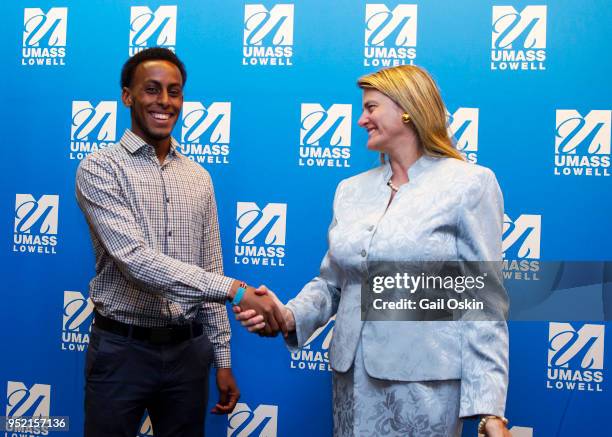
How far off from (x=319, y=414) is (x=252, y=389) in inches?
11.9

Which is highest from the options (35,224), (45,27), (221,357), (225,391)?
(45,27)

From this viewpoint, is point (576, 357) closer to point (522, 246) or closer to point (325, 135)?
point (522, 246)

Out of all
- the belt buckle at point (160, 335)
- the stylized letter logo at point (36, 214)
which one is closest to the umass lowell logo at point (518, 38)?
the belt buckle at point (160, 335)

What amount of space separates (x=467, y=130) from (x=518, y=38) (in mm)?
403

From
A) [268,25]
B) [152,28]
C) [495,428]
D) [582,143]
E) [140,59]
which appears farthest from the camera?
[152,28]

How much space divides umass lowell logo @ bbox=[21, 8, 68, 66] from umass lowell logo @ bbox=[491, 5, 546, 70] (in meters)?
1.87

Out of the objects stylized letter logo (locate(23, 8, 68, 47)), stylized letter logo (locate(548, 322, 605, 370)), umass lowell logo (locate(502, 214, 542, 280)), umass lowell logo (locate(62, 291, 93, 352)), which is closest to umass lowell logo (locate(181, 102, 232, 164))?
stylized letter logo (locate(23, 8, 68, 47))

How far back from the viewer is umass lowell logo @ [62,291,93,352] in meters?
2.90

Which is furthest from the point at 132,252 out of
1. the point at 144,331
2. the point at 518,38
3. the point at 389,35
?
the point at 518,38

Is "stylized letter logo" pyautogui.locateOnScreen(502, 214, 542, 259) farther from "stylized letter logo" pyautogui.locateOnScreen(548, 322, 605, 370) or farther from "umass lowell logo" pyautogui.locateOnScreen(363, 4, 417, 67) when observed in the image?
"umass lowell logo" pyautogui.locateOnScreen(363, 4, 417, 67)

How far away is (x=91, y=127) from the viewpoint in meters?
2.88

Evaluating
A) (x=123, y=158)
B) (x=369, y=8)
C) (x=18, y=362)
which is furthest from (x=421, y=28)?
(x=18, y=362)

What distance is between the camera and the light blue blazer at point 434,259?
161 centimetres

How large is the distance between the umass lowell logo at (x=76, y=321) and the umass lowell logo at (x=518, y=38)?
2016mm
